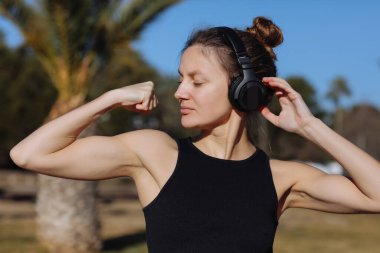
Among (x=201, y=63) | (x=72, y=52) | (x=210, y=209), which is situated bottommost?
(x=72, y=52)

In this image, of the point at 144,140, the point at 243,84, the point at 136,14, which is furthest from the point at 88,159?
the point at 136,14

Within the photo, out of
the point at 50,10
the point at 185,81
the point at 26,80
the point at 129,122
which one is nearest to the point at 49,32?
the point at 50,10

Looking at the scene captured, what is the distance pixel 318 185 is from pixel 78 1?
901cm

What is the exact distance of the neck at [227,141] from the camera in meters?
2.61

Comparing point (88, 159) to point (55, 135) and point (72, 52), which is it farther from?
Result: point (72, 52)

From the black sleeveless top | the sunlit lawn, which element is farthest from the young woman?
the sunlit lawn

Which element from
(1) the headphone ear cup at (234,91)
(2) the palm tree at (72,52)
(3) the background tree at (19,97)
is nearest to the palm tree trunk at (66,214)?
(2) the palm tree at (72,52)

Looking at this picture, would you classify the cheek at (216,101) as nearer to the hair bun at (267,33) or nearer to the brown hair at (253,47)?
→ the brown hair at (253,47)

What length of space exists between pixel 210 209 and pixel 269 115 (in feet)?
2.10

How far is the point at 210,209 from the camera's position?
2.38 metres

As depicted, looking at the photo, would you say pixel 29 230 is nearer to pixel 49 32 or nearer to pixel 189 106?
pixel 49 32

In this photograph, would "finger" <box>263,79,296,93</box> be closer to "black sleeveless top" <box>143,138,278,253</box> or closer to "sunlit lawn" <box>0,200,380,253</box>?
"black sleeveless top" <box>143,138,278,253</box>

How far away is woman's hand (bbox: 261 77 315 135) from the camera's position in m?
2.70

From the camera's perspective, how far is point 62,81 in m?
11.4
